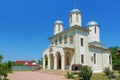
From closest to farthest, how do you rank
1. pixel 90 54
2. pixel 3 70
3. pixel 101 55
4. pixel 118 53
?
1. pixel 3 70
2. pixel 90 54
3. pixel 101 55
4. pixel 118 53

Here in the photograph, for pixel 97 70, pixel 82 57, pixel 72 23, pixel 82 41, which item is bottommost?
pixel 97 70

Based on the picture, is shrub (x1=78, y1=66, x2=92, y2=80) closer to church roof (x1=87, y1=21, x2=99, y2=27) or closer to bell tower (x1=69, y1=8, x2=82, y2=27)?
bell tower (x1=69, y1=8, x2=82, y2=27)

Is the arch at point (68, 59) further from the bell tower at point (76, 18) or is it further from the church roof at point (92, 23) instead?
the church roof at point (92, 23)

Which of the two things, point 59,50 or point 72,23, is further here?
point 72,23

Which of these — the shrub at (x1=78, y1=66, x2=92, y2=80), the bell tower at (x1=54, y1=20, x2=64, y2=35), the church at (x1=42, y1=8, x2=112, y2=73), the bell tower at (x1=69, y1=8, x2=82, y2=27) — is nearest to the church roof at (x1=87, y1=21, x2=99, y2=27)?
the church at (x1=42, y1=8, x2=112, y2=73)

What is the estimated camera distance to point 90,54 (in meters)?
37.5

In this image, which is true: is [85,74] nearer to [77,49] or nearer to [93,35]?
[77,49]

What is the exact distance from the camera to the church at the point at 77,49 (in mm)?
35188

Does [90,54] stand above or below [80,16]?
below

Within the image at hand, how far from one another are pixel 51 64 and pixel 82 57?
21.4ft

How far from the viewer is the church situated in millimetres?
35188

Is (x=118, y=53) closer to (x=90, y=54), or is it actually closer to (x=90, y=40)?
(x=90, y=40)

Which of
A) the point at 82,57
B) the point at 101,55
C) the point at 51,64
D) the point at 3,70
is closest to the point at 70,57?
the point at 82,57

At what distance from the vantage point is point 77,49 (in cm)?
3512
